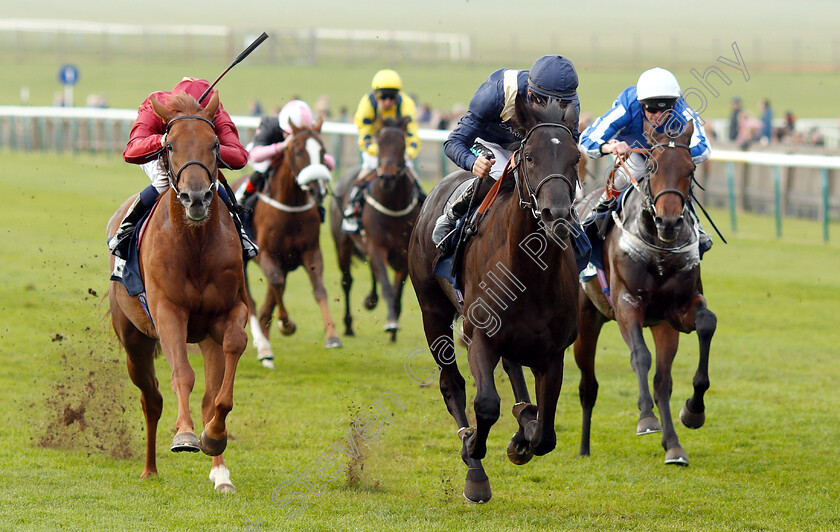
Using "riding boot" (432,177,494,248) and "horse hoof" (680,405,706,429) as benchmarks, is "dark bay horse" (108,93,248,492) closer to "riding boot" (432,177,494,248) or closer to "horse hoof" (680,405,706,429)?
"riding boot" (432,177,494,248)

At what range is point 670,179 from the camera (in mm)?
5699

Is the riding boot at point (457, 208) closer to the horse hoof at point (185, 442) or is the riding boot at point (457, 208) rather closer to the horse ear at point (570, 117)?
the horse ear at point (570, 117)

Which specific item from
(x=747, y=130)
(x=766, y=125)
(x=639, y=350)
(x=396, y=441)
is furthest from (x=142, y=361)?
(x=747, y=130)

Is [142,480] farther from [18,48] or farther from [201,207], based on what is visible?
[18,48]

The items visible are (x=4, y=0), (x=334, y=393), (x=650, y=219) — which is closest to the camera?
(x=650, y=219)

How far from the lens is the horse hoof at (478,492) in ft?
17.2

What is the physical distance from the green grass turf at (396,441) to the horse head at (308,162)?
1.49m

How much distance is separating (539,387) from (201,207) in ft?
5.65

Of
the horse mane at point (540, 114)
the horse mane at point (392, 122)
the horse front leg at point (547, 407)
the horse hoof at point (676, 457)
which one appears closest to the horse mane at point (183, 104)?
the horse mane at point (540, 114)

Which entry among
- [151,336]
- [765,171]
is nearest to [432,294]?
[151,336]

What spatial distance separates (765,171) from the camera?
17.8 meters

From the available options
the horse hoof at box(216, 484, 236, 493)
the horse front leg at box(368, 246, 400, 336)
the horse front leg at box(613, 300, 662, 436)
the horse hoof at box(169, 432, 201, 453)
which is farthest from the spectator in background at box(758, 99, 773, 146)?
the horse hoof at box(169, 432, 201, 453)

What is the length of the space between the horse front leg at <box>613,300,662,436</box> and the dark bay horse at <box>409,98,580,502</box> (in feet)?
3.18

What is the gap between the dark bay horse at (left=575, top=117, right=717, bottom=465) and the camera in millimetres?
5742
